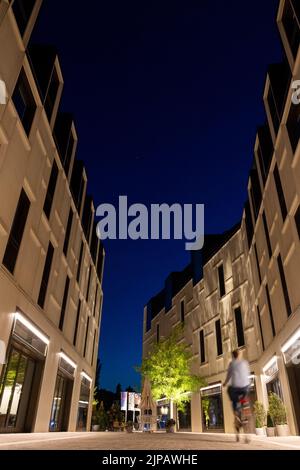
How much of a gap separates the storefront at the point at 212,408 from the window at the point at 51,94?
956 inches

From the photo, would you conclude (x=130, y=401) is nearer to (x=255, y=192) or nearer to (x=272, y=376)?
(x=272, y=376)

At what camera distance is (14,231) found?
44.8 ft

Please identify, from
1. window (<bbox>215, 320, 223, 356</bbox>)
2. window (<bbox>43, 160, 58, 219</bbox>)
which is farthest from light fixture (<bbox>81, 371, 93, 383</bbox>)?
window (<bbox>43, 160, 58, 219</bbox>)

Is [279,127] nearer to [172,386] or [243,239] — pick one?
[243,239]

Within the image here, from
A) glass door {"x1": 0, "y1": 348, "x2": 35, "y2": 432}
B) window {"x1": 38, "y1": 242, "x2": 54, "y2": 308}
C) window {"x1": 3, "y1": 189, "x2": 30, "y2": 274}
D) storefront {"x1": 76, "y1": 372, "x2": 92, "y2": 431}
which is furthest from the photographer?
storefront {"x1": 76, "y1": 372, "x2": 92, "y2": 431}

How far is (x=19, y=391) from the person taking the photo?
47.1ft

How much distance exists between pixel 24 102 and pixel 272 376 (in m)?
19.1

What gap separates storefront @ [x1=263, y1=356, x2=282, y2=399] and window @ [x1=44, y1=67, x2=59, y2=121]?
17236mm

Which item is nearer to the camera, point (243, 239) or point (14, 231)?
point (14, 231)

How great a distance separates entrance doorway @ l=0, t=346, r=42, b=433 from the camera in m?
13.0

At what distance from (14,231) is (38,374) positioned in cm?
690

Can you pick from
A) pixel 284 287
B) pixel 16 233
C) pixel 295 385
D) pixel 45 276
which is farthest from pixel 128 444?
pixel 284 287

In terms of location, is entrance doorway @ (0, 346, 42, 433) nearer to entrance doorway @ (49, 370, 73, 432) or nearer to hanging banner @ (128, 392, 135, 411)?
entrance doorway @ (49, 370, 73, 432)
